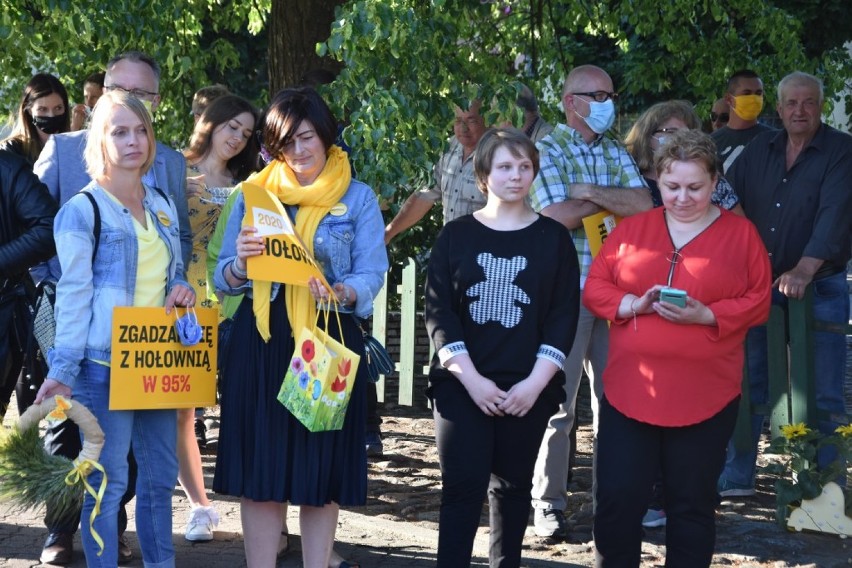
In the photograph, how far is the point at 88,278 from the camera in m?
4.42

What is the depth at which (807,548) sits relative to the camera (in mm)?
5922

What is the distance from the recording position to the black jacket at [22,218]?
494 cm

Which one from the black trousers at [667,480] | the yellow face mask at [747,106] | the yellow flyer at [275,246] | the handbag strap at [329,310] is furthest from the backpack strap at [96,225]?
the yellow face mask at [747,106]

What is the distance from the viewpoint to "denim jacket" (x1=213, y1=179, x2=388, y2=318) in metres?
4.72

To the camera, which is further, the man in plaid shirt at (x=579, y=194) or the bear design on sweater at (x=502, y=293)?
the man in plaid shirt at (x=579, y=194)

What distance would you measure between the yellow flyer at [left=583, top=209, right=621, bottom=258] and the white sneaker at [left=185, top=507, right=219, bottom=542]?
2213mm

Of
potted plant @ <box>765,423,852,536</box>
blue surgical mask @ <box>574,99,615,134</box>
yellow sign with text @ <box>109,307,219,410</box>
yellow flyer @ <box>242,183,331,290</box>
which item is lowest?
potted plant @ <box>765,423,852,536</box>

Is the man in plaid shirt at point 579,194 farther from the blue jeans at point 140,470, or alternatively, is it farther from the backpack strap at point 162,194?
the blue jeans at point 140,470

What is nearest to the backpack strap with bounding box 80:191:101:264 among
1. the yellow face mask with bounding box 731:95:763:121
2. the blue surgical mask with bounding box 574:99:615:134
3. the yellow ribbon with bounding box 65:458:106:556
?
the yellow ribbon with bounding box 65:458:106:556

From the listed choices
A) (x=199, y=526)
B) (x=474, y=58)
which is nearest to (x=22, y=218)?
(x=199, y=526)

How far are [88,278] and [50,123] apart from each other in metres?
1.79

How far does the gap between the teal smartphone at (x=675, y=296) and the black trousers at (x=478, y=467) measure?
2.09 feet

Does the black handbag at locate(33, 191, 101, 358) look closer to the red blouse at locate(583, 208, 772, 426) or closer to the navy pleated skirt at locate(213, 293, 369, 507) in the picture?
the navy pleated skirt at locate(213, 293, 369, 507)

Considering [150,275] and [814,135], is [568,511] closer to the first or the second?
[814,135]
